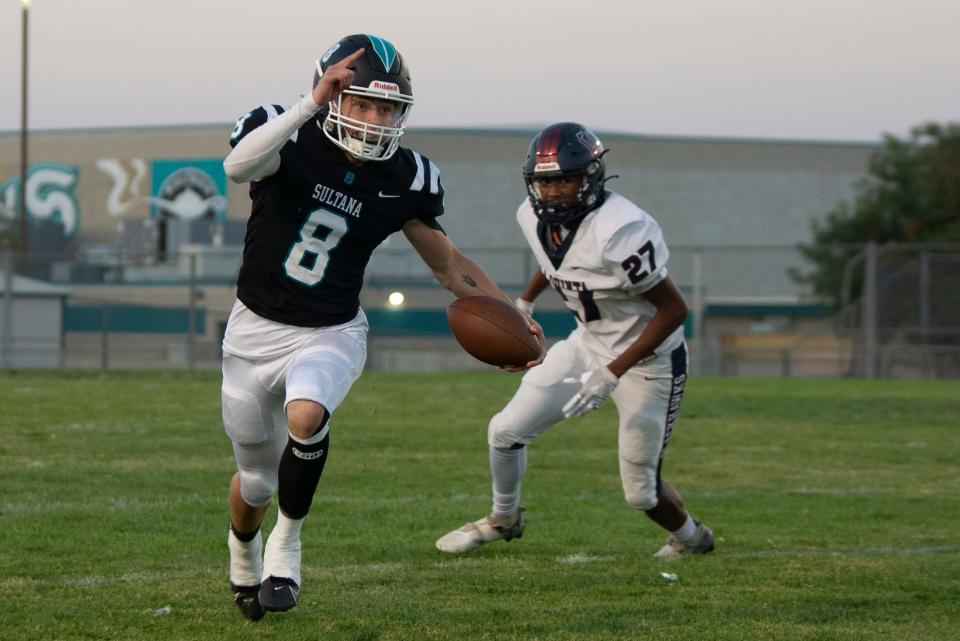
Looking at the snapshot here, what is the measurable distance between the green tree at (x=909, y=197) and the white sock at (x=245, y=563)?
2624 cm

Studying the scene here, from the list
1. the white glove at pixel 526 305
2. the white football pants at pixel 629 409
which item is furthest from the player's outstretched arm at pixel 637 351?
the white glove at pixel 526 305

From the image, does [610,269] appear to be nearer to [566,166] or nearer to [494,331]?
[566,166]

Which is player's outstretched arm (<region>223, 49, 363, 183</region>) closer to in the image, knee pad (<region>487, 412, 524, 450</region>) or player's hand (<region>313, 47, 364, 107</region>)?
player's hand (<region>313, 47, 364, 107</region>)

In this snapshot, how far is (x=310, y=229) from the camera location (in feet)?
15.2

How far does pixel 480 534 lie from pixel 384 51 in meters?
2.23

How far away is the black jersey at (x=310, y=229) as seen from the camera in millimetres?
4625

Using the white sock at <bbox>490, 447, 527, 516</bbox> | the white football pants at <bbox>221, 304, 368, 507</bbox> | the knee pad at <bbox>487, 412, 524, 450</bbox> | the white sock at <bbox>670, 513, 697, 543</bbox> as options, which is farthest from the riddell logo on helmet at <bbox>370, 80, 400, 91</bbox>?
the white sock at <bbox>670, 513, 697, 543</bbox>

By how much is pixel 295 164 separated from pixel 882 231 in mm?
27943

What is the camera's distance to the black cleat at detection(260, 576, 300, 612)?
4.30 metres

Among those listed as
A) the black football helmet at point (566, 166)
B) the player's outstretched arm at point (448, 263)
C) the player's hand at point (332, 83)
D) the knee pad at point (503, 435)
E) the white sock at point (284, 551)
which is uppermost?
the player's hand at point (332, 83)

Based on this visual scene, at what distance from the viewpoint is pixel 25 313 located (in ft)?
71.8

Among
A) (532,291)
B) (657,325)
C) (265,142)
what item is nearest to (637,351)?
(657,325)

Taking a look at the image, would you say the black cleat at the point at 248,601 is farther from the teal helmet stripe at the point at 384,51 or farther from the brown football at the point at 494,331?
the teal helmet stripe at the point at 384,51

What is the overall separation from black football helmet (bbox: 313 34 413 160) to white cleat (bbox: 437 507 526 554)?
190cm
